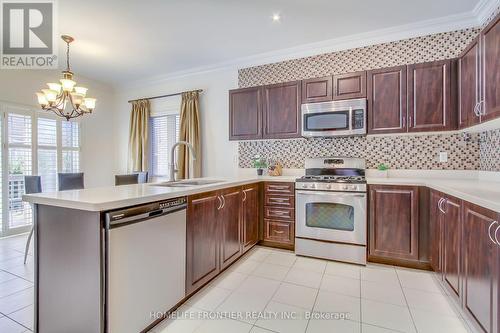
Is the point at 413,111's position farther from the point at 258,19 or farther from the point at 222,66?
Answer: the point at 222,66

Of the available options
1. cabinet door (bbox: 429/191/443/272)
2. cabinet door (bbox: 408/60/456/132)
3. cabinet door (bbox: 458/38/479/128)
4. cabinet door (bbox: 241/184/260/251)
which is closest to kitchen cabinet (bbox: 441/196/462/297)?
cabinet door (bbox: 429/191/443/272)

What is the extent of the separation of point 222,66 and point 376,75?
7.84 ft

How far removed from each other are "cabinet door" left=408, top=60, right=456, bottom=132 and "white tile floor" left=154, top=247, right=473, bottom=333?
1588mm

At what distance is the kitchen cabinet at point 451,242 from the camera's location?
181cm

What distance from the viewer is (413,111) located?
2.75m

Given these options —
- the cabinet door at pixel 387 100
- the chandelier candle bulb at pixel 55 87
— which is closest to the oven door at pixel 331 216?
the cabinet door at pixel 387 100

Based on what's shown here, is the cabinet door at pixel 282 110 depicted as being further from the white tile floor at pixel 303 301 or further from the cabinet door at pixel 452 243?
the cabinet door at pixel 452 243

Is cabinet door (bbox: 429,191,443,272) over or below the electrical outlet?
below

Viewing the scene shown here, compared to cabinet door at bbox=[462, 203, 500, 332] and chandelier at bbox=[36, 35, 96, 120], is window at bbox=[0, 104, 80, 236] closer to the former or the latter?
chandelier at bbox=[36, 35, 96, 120]

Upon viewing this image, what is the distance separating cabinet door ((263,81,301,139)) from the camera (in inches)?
130

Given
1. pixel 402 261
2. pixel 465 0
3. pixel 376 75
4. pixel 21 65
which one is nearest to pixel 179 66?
pixel 21 65

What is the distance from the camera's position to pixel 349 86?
302 cm

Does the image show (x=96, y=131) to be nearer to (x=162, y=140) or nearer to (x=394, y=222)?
(x=162, y=140)

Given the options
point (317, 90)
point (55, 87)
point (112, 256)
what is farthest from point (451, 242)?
point (55, 87)
